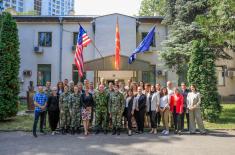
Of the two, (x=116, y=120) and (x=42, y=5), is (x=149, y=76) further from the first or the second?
(x=42, y=5)

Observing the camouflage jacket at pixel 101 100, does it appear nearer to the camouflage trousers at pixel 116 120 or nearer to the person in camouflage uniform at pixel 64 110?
the camouflage trousers at pixel 116 120

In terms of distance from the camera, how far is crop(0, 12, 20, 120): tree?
1414cm

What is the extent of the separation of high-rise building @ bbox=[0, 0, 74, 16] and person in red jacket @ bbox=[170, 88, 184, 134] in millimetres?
88552

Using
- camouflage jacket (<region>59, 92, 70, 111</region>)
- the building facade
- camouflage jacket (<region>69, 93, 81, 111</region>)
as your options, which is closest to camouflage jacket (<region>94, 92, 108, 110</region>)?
camouflage jacket (<region>69, 93, 81, 111</region>)

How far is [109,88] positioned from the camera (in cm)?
1182

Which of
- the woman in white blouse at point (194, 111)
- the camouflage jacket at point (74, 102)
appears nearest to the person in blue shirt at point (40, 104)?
the camouflage jacket at point (74, 102)

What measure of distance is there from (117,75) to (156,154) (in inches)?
618

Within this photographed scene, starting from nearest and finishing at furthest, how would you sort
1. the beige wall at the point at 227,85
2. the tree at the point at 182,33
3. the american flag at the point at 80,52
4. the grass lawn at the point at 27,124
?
the grass lawn at the point at 27,124, the american flag at the point at 80,52, the tree at the point at 182,33, the beige wall at the point at 227,85

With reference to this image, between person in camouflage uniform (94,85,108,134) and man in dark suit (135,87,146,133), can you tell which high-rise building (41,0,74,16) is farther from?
man in dark suit (135,87,146,133)

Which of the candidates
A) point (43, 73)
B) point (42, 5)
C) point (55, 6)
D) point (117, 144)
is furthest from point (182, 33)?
point (55, 6)

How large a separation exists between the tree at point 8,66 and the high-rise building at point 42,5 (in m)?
83.2

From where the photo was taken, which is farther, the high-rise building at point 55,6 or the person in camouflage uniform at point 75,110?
the high-rise building at point 55,6

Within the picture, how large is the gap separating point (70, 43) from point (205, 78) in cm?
1435

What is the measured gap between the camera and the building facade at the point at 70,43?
2431 centimetres
